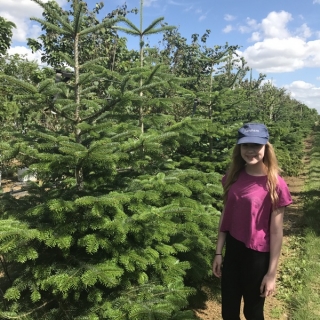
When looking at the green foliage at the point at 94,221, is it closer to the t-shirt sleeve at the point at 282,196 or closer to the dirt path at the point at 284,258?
the dirt path at the point at 284,258

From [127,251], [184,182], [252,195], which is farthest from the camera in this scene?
[184,182]

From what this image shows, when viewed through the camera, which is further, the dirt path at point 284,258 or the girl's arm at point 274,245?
the dirt path at point 284,258

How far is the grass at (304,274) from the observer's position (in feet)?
12.0

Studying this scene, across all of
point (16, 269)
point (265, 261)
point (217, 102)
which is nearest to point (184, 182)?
point (265, 261)

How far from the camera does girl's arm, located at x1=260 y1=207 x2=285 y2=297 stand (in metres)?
2.13

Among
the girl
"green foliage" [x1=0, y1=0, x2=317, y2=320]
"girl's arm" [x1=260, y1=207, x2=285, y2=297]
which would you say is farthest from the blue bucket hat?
"green foliage" [x1=0, y1=0, x2=317, y2=320]

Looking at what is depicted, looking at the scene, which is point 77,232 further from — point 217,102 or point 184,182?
point 217,102

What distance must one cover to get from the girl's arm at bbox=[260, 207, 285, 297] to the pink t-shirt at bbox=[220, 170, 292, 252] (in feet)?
0.16

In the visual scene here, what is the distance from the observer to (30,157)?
271 cm

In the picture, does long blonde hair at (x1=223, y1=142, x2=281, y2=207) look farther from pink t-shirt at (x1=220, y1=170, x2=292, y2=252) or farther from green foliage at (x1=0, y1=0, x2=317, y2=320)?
green foliage at (x1=0, y1=0, x2=317, y2=320)

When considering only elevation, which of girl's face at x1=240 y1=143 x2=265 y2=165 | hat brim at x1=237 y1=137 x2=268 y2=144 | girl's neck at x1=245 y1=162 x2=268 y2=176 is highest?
hat brim at x1=237 y1=137 x2=268 y2=144

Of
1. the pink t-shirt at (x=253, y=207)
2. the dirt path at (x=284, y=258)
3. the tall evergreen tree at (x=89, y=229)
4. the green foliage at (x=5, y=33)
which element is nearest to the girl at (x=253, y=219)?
the pink t-shirt at (x=253, y=207)

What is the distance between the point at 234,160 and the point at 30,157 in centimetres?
176

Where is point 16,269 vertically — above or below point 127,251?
below
